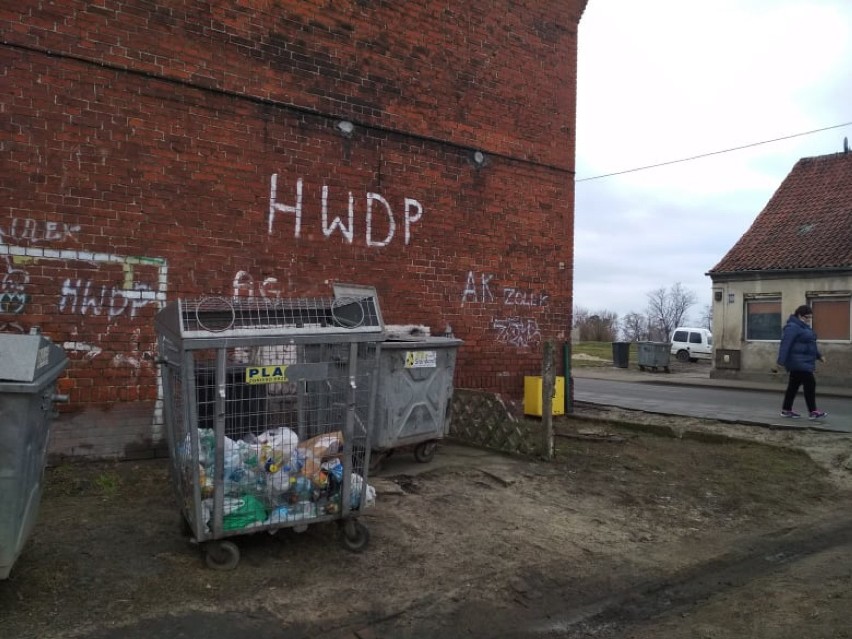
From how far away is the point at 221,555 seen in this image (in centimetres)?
416

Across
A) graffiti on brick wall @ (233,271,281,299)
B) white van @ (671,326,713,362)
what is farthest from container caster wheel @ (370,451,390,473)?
white van @ (671,326,713,362)

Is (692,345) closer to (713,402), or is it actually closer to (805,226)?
(805,226)

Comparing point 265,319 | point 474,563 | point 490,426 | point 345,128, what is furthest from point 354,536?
point 345,128

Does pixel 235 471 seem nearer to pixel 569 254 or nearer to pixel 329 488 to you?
pixel 329 488

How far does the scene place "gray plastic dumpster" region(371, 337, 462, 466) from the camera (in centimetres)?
664

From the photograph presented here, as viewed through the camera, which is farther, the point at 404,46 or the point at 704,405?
the point at 704,405

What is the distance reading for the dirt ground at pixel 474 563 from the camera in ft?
11.9

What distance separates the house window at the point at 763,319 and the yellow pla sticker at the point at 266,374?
19.2 meters

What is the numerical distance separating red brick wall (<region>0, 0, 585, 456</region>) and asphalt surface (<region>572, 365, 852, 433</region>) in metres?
3.74

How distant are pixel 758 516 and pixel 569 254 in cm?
547

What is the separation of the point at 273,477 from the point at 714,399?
510 inches

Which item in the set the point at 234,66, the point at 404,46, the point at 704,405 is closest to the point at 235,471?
the point at 234,66

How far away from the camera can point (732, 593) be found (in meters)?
4.18

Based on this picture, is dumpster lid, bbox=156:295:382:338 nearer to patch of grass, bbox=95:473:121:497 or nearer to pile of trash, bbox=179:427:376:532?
pile of trash, bbox=179:427:376:532
